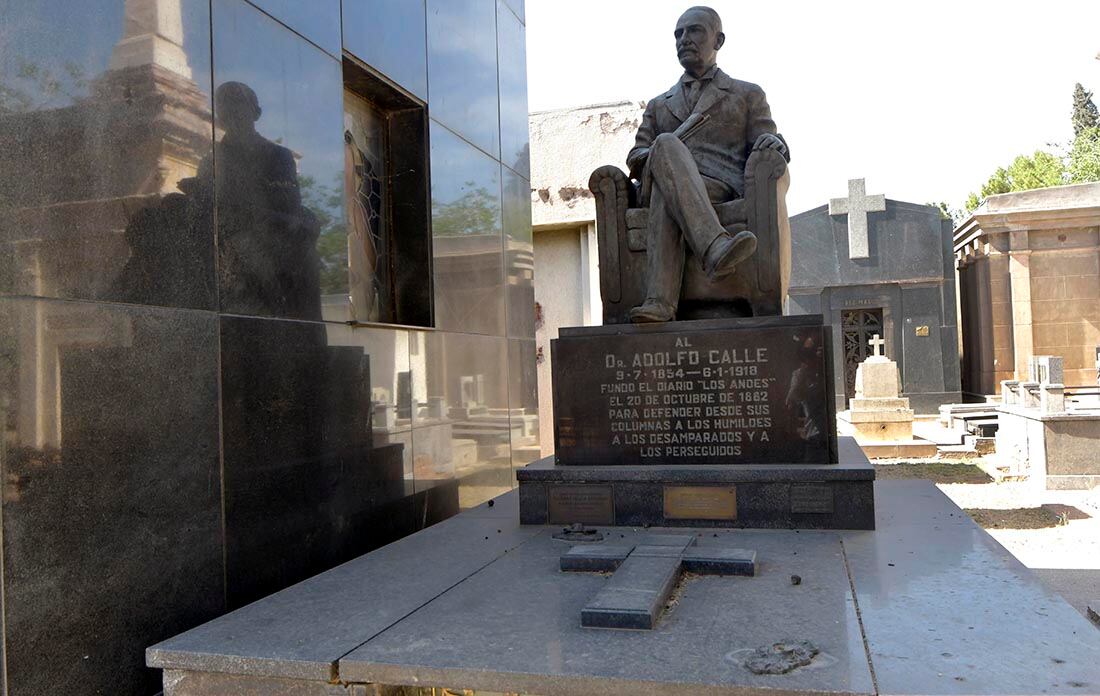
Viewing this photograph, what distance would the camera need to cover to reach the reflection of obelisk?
122 inches

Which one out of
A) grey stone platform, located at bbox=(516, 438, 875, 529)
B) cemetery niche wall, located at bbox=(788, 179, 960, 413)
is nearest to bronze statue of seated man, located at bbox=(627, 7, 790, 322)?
grey stone platform, located at bbox=(516, 438, 875, 529)

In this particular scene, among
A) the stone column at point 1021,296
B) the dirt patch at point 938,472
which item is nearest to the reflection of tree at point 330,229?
the dirt patch at point 938,472

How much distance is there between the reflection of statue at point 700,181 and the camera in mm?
4895

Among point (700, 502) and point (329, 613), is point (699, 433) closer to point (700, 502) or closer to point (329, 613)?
point (700, 502)

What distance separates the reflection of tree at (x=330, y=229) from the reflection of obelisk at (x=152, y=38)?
944mm

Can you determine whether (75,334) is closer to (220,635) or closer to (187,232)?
(187,232)

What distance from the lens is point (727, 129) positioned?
5.36 meters

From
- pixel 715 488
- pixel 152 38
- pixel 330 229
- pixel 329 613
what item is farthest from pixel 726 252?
pixel 152 38

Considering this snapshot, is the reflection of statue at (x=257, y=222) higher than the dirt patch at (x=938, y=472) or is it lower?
higher

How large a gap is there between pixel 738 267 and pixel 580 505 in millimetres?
1749

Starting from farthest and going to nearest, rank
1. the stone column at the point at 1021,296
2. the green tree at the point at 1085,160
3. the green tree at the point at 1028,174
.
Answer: the green tree at the point at 1028,174
the green tree at the point at 1085,160
the stone column at the point at 1021,296

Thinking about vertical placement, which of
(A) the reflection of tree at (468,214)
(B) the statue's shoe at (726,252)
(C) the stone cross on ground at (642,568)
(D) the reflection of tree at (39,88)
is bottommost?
(C) the stone cross on ground at (642,568)

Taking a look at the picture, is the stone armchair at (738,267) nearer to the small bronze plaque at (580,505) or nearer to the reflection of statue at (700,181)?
the reflection of statue at (700,181)

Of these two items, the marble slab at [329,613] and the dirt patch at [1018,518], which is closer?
the marble slab at [329,613]
